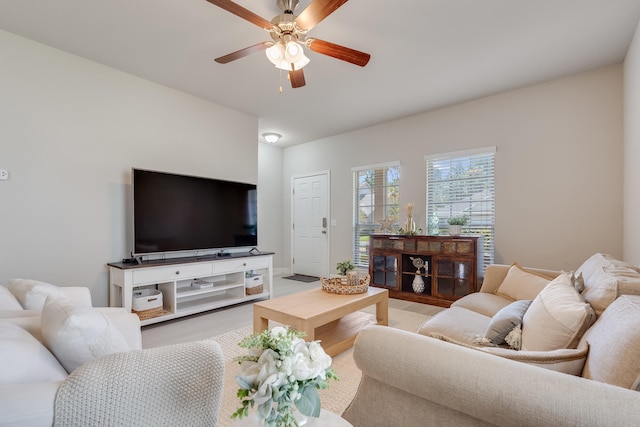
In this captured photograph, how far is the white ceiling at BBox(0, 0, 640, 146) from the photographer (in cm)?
233

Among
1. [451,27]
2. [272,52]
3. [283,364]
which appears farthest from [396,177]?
[283,364]

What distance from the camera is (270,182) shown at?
612 centimetres

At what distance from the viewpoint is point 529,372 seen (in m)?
0.80

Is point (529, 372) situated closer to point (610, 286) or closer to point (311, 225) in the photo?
point (610, 286)

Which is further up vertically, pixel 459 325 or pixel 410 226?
pixel 410 226

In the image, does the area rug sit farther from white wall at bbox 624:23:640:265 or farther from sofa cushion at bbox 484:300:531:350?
white wall at bbox 624:23:640:265

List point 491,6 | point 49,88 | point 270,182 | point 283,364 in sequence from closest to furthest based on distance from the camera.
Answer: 1. point 283,364
2. point 491,6
3. point 49,88
4. point 270,182

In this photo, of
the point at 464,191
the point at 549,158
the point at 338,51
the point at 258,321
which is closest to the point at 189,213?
A: the point at 258,321

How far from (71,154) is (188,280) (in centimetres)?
179

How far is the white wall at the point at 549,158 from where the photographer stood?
3.19 m

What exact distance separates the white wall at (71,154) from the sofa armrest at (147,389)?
2.79 metres

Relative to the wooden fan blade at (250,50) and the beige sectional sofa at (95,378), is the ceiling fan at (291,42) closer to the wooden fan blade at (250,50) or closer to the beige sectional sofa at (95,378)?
the wooden fan blade at (250,50)

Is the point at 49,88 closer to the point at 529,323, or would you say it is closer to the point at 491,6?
the point at 491,6

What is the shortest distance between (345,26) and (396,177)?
269 centimetres
